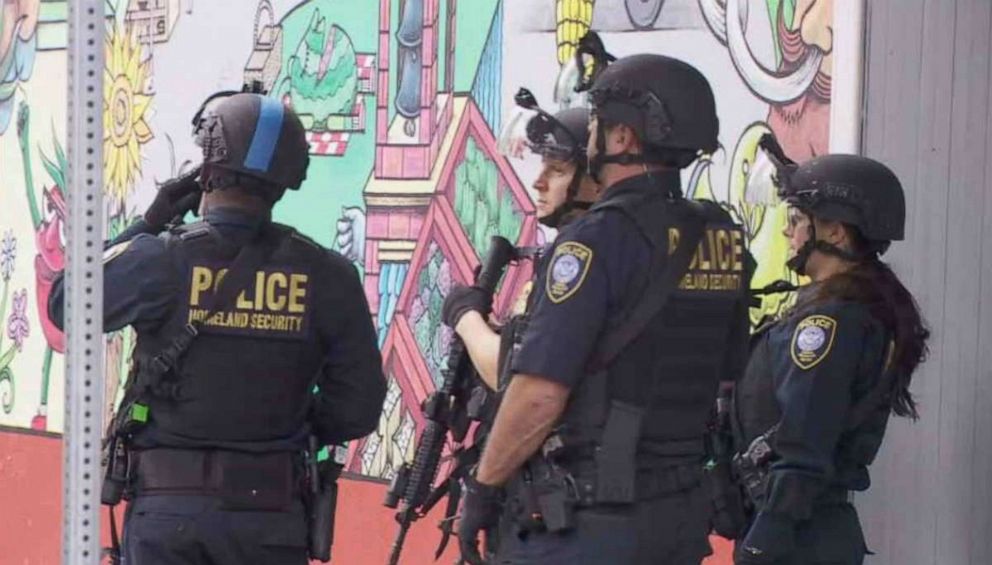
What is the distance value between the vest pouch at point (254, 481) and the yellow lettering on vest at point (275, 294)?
42 centimetres

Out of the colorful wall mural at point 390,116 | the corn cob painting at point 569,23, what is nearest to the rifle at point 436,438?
the colorful wall mural at point 390,116

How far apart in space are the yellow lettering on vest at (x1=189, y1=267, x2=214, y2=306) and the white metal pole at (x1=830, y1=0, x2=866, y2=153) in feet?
6.90

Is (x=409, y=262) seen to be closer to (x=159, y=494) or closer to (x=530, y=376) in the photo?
(x=159, y=494)

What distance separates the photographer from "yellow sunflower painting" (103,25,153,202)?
9695 mm

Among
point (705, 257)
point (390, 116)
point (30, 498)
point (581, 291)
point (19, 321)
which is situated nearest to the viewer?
point (581, 291)

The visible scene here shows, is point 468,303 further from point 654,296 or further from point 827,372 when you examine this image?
point 827,372

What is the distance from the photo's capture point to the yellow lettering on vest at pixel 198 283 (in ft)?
17.1

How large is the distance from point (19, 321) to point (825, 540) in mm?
6237

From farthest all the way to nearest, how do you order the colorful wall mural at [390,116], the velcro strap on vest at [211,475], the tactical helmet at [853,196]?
the colorful wall mural at [390,116] < the tactical helmet at [853,196] < the velcro strap on vest at [211,475]

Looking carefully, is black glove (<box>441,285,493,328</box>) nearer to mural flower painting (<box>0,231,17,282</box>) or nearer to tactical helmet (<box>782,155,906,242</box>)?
tactical helmet (<box>782,155,906,242</box>)

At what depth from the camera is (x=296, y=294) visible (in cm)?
535

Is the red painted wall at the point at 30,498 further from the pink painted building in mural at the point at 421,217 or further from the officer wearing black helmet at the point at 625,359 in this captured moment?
the officer wearing black helmet at the point at 625,359

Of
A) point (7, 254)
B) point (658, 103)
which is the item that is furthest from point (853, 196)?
point (7, 254)

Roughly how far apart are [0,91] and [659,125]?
22.0 ft
